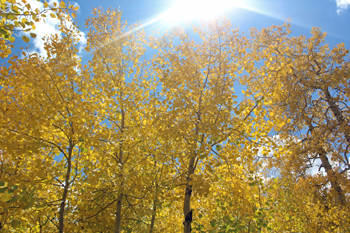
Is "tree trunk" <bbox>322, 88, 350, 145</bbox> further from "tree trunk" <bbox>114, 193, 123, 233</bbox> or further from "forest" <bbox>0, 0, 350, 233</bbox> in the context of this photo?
"tree trunk" <bbox>114, 193, 123, 233</bbox>

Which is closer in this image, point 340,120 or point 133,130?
point 133,130

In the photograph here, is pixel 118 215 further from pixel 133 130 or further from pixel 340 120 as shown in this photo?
pixel 340 120

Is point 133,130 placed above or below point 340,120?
below

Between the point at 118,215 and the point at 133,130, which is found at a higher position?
the point at 133,130

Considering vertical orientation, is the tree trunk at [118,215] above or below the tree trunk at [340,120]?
below

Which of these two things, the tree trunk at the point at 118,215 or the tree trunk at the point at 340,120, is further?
the tree trunk at the point at 340,120

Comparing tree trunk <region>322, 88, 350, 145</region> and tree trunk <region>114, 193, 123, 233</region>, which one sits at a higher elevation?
tree trunk <region>322, 88, 350, 145</region>

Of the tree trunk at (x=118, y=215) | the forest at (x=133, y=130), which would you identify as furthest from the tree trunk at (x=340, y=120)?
the tree trunk at (x=118, y=215)

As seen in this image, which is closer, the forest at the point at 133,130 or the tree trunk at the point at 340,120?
the forest at the point at 133,130

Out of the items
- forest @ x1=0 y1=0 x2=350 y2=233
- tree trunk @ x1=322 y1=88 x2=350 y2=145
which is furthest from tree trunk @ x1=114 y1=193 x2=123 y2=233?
tree trunk @ x1=322 y1=88 x2=350 y2=145

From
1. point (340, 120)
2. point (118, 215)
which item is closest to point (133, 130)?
point (118, 215)

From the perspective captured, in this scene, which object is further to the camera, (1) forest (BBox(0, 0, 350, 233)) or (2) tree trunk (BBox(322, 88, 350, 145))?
(2) tree trunk (BBox(322, 88, 350, 145))

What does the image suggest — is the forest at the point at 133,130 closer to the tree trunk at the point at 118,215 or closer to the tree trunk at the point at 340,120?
the tree trunk at the point at 118,215

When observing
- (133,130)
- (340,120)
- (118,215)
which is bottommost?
(118,215)
